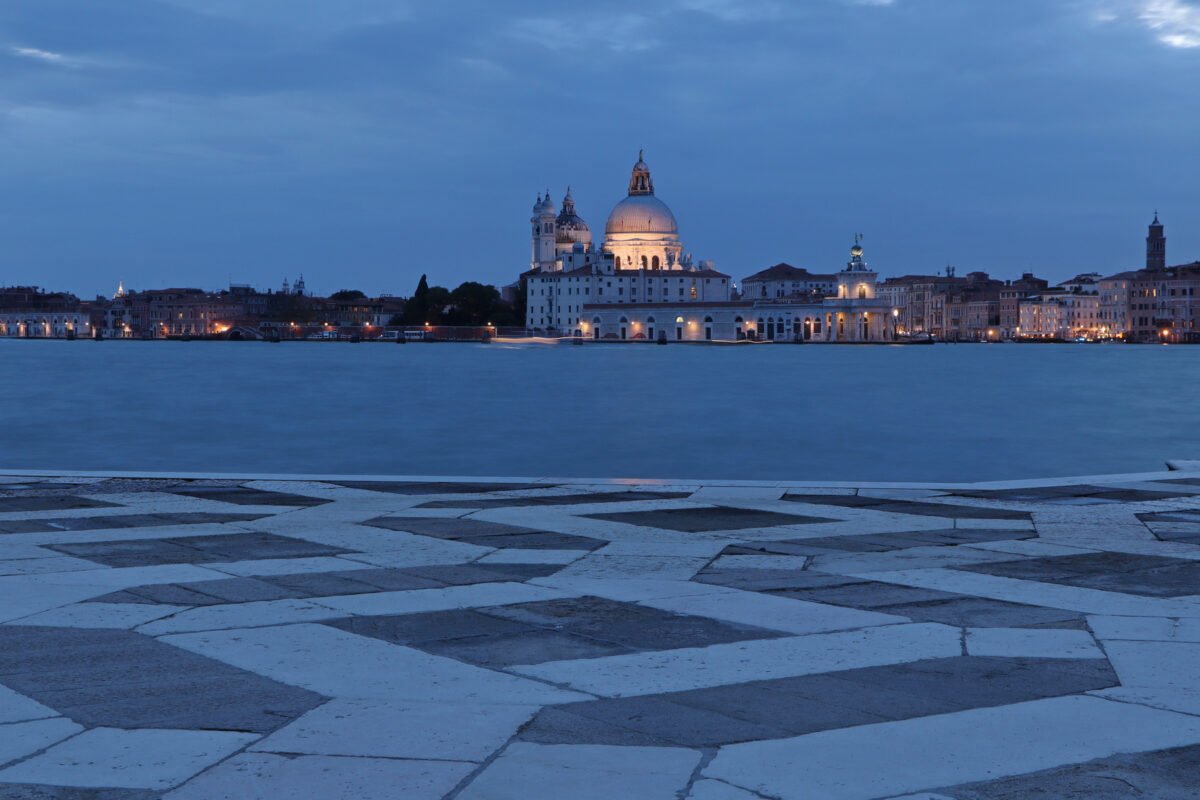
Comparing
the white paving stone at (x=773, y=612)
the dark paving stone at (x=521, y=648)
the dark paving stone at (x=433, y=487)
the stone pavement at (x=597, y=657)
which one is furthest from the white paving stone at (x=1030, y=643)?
the dark paving stone at (x=433, y=487)

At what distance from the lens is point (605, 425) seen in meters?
27.7

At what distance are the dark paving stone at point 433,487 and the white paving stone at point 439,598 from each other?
3633 mm

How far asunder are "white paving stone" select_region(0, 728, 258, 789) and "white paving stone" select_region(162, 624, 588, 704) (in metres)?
0.48

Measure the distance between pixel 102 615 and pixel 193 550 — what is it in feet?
4.84

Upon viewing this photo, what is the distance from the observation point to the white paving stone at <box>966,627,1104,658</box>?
409 cm

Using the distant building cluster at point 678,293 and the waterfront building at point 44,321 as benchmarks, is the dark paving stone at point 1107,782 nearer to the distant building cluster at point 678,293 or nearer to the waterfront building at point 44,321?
the distant building cluster at point 678,293

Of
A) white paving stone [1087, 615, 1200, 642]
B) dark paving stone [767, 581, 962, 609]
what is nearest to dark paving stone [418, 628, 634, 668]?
dark paving stone [767, 581, 962, 609]

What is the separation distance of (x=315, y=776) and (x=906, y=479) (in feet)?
48.3

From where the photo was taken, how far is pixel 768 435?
81.2 ft

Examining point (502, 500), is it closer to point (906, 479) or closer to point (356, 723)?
point (356, 723)

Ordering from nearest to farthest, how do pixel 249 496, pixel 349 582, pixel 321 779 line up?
pixel 321 779, pixel 349 582, pixel 249 496

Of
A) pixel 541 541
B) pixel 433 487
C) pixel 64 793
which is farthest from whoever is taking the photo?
pixel 433 487

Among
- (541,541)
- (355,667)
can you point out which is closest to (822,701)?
(355,667)

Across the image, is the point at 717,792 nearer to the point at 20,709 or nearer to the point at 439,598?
the point at 20,709
